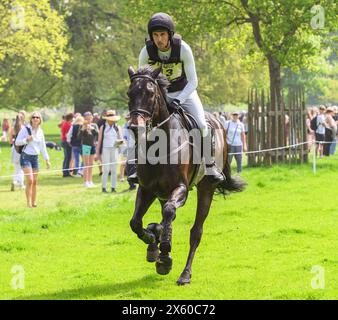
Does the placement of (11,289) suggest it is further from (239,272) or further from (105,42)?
(105,42)

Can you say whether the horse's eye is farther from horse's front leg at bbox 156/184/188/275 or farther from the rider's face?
horse's front leg at bbox 156/184/188/275

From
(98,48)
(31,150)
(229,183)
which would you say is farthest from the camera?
(98,48)

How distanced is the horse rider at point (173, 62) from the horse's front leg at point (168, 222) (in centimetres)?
67

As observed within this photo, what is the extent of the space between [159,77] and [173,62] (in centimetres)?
63

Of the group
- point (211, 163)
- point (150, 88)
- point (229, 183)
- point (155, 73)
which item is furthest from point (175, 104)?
point (229, 183)

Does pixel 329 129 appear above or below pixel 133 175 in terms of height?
above

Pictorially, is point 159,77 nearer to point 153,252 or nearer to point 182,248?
point 153,252

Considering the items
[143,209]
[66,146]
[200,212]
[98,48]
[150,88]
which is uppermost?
[98,48]

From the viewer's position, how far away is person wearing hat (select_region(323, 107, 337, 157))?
102ft

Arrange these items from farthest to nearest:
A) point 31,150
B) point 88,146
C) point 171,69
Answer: point 88,146 → point 31,150 → point 171,69

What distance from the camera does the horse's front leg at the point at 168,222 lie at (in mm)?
8742

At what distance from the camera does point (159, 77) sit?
351 inches

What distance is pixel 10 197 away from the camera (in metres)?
20.6
